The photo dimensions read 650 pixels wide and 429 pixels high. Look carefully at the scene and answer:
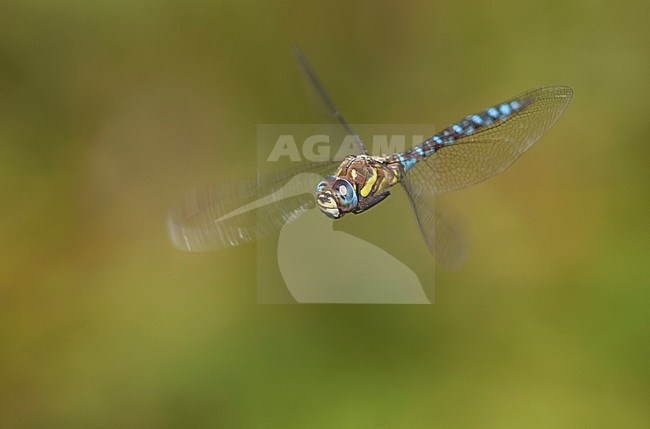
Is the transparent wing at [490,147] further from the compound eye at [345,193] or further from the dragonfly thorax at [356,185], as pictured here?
the compound eye at [345,193]

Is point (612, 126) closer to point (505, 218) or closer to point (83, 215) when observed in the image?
point (505, 218)

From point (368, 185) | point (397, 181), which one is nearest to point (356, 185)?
point (368, 185)

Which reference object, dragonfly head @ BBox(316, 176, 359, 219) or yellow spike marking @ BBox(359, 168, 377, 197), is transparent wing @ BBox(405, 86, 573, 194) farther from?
dragonfly head @ BBox(316, 176, 359, 219)

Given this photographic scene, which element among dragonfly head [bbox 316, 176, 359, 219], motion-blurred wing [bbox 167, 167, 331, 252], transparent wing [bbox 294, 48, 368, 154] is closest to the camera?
dragonfly head [bbox 316, 176, 359, 219]

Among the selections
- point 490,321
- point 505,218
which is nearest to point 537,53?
point 505,218

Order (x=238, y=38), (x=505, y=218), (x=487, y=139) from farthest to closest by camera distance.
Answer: (x=238, y=38)
(x=505, y=218)
(x=487, y=139)

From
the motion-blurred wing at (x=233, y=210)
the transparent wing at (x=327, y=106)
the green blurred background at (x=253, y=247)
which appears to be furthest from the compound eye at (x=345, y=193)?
the green blurred background at (x=253, y=247)

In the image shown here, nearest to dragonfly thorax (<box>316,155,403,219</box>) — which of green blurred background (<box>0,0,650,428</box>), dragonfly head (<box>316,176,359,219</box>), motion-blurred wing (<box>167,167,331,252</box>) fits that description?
dragonfly head (<box>316,176,359,219</box>)
